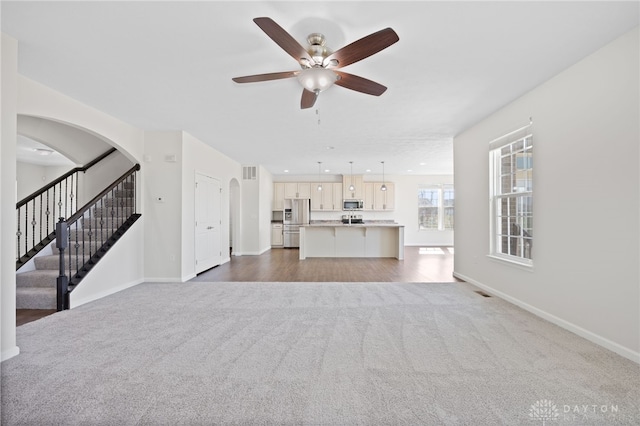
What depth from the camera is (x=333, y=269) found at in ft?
20.7

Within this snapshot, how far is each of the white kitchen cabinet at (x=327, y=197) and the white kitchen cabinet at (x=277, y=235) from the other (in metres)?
1.38

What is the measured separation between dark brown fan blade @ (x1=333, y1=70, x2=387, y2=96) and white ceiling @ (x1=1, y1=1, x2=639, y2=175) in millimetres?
290

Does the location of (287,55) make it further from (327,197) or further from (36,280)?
(327,197)

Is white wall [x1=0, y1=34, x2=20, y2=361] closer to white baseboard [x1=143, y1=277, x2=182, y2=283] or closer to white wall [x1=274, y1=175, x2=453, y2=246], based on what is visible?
white baseboard [x1=143, y1=277, x2=182, y2=283]

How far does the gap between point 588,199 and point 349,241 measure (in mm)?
5736

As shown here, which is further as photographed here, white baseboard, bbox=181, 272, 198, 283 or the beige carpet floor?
white baseboard, bbox=181, 272, 198, 283

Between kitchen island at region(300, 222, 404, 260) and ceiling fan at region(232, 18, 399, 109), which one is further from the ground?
ceiling fan at region(232, 18, 399, 109)

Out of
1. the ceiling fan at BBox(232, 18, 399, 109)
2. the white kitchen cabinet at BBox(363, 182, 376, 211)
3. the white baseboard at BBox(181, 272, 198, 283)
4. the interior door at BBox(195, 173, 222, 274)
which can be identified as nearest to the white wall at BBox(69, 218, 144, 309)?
the white baseboard at BBox(181, 272, 198, 283)

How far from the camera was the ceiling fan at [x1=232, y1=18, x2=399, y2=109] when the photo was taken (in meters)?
1.99

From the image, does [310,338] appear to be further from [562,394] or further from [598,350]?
[598,350]

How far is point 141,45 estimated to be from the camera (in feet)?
8.34

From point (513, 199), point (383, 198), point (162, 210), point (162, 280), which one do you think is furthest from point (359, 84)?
point (383, 198)

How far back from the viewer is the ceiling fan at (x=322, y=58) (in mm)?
1994

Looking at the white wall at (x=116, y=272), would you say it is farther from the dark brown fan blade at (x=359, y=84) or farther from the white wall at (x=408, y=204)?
the white wall at (x=408, y=204)
